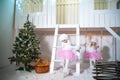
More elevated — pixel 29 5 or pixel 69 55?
pixel 29 5

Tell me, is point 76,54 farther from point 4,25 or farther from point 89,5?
point 4,25

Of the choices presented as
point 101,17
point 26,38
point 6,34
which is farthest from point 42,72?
point 101,17

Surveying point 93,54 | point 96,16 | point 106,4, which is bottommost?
point 93,54

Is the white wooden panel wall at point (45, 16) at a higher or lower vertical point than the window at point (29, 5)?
lower

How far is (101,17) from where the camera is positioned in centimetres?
345

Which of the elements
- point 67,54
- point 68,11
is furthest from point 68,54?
point 68,11

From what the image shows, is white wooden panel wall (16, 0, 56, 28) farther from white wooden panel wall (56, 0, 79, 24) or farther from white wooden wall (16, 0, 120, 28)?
white wooden panel wall (56, 0, 79, 24)

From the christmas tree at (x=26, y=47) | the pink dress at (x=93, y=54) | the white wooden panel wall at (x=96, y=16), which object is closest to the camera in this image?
the christmas tree at (x=26, y=47)

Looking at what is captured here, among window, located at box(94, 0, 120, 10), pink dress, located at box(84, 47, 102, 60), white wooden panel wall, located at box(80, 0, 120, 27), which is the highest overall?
window, located at box(94, 0, 120, 10)

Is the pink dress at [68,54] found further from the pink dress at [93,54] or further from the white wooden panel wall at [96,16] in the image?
the white wooden panel wall at [96,16]

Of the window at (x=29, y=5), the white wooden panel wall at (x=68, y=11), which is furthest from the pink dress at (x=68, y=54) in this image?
the white wooden panel wall at (x=68, y=11)

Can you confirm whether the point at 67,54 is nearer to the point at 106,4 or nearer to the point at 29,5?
the point at 106,4

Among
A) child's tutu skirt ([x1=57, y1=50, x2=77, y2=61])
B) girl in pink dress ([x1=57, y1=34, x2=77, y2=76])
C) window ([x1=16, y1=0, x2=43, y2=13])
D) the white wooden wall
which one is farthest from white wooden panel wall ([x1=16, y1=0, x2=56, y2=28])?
child's tutu skirt ([x1=57, y1=50, x2=77, y2=61])

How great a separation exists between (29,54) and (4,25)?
91 cm
